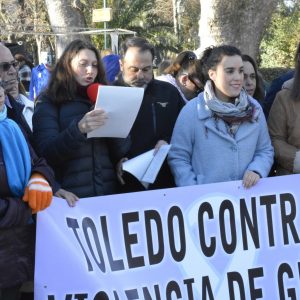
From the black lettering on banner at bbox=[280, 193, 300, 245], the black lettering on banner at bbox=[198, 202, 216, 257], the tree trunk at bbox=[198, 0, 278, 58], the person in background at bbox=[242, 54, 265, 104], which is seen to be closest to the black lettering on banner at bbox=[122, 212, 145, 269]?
the black lettering on banner at bbox=[198, 202, 216, 257]

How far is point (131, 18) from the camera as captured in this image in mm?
26484

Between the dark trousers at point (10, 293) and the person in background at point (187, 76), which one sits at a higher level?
the person in background at point (187, 76)

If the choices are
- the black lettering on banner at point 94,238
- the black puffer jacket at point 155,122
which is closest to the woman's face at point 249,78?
Result: the black puffer jacket at point 155,122

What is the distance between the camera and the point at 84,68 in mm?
3312

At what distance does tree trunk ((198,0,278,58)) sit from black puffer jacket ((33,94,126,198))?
13.7ft

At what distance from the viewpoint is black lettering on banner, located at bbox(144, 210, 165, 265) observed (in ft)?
10.4

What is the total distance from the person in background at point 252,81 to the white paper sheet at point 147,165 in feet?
3.94

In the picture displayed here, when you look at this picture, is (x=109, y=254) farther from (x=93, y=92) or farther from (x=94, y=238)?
(x=93, y=92)

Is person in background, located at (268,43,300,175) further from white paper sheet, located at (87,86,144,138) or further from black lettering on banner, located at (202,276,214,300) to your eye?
white paper sheet, located at (87,86,144,138)

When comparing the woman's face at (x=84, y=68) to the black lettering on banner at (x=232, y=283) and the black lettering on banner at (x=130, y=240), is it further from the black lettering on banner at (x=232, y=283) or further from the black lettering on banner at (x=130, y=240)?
the black lettering on banner at (x=232, y=283)

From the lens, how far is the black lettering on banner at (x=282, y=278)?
3.33 metres

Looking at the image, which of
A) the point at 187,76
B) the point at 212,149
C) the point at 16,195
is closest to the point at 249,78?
the point at 187,76

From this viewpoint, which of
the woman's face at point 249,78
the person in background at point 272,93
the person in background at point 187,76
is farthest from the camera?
the person in background at point 187,76

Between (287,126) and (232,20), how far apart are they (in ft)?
12.7
